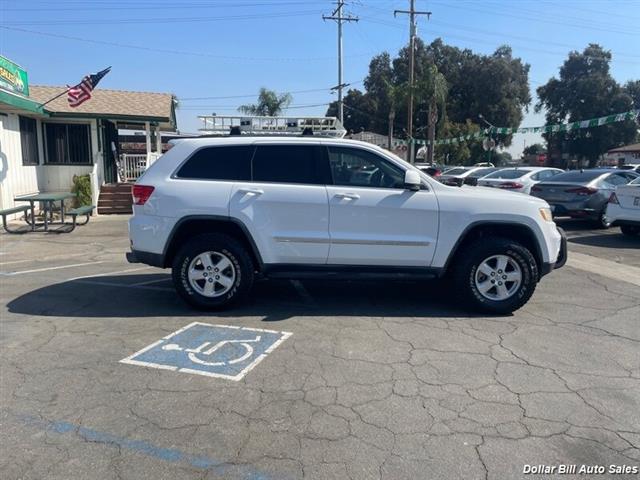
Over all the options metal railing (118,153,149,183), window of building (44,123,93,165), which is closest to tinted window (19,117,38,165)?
window of building (44,123,93,165)

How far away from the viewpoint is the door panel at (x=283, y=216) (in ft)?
18.6

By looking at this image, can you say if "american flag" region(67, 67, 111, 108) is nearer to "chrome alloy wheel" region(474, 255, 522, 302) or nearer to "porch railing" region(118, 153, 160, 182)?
"porch railing" region(118, 153, 160, 182)

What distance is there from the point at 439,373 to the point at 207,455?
6.57 ft

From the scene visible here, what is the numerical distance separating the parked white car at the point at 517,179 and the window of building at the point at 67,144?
13.0 m

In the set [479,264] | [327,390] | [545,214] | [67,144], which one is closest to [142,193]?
[327,390]

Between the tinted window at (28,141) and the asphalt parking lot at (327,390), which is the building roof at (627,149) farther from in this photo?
the asphalt parking lot at (327,390)

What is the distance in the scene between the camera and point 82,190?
16.5 meters

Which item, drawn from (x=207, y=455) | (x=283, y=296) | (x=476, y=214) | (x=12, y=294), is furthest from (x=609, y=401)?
(x=12, y=294)

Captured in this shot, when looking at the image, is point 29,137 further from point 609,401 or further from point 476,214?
point 609,401

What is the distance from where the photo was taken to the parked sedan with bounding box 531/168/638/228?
13.0m

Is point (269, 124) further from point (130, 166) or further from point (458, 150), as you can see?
point (458, 150)

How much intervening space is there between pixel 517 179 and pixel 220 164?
40.9 ft

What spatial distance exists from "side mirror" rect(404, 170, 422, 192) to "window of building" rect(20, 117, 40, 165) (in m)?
13.9

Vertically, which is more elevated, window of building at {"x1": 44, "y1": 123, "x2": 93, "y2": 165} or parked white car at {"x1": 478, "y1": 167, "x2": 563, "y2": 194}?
window of building at {"x1": 44, "y1": 123, "x2": 93, "y2": 165}
